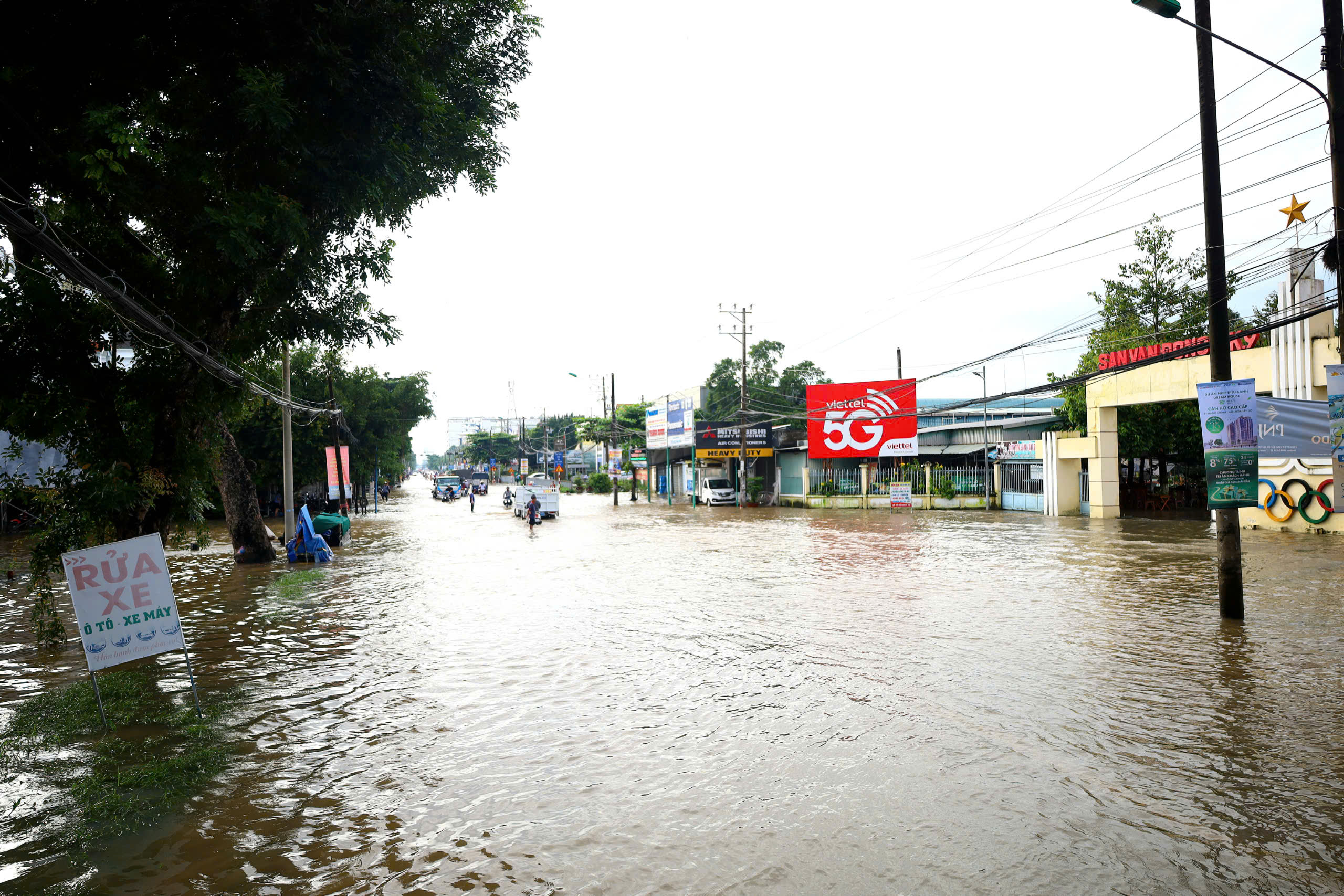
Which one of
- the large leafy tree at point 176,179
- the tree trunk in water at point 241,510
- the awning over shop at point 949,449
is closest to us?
the large leafy tree at point 176,179

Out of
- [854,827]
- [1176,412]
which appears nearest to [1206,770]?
[854,827]

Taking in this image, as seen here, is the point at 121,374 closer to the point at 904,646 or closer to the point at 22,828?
the point at 22,828

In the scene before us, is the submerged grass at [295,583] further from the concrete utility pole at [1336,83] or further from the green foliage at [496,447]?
the green foliage at [496,447]

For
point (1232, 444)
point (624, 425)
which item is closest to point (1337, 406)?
point (1232, 444)

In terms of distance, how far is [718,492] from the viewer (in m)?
48.2

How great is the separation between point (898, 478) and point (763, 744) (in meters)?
35.1

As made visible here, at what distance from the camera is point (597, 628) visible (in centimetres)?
1158

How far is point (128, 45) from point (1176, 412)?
37.1 m

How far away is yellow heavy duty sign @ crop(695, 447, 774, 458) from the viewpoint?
48.2 meters

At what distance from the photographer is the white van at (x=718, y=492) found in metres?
48.0

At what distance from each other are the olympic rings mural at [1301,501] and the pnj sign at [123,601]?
24.8 meters

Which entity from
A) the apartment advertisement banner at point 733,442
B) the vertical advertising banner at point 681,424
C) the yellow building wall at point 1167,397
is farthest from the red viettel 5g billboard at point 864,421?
the vertical advertising banner at point 681,424

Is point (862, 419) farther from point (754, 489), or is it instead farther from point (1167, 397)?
point (1167, 397)

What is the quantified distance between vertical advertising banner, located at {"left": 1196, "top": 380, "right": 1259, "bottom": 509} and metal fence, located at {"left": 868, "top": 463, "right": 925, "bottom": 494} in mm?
28194
